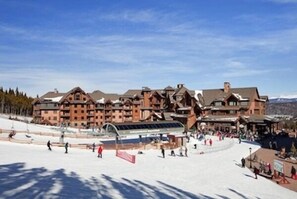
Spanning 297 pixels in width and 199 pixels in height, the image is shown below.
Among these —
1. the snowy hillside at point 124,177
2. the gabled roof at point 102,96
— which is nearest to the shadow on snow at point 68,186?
the snowy hillside at point 124,177

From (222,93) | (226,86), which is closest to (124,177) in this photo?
(222,93)

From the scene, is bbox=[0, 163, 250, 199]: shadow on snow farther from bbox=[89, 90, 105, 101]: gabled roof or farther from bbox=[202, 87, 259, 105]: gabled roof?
bbox=[89, 90, 105, 101]: gabled roof

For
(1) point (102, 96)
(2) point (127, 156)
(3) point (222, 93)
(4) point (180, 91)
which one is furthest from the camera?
(1) point (102, 96)

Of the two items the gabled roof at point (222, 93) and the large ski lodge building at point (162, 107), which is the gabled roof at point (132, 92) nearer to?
the large ski lodge building at point (162, 107)

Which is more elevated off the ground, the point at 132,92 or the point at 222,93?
the point at 132,92

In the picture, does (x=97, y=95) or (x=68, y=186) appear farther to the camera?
(x=97, y=95)

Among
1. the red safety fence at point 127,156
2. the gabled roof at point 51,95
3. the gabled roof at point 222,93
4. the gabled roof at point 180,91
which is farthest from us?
the gabled roof at point 51,95

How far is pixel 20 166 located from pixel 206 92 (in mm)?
65895

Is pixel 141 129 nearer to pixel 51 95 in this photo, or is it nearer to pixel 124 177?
pixel 124 177

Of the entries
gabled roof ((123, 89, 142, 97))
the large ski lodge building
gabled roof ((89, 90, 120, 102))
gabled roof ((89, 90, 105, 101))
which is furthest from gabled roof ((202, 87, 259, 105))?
gabled roof ((89, 90, 105, 101))

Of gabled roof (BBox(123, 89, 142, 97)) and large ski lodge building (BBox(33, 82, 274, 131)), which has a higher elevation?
gabled roof (BBox(123, 89, 142, 97))

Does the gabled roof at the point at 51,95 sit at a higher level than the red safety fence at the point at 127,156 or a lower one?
higher

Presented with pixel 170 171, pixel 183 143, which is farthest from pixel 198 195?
pixel 183 143

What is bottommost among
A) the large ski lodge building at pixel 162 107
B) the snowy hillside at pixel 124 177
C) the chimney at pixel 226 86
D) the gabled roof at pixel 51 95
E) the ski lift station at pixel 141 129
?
the snowy hillside at pixel 124 177
